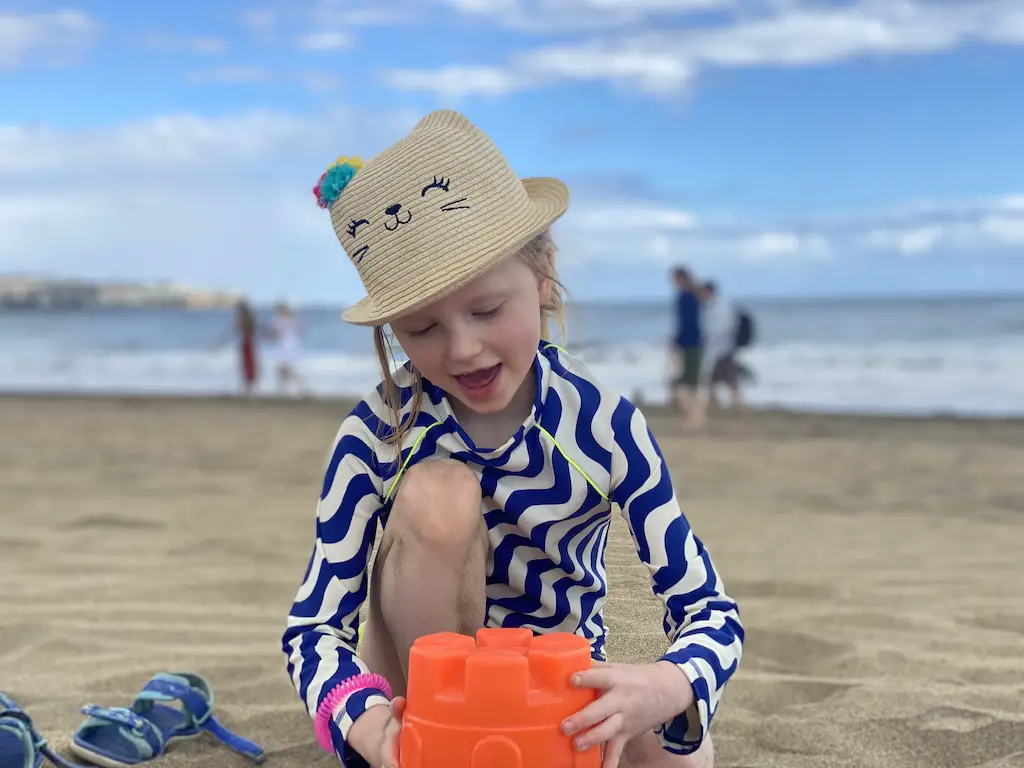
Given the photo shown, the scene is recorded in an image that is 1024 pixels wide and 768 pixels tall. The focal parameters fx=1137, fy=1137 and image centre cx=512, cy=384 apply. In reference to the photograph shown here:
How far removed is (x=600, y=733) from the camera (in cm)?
148

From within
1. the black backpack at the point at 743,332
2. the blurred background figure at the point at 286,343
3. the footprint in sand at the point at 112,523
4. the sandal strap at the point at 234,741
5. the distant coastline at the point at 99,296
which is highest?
the sandal strap at the point at 234,741

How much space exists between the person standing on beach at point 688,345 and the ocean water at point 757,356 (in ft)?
8.32

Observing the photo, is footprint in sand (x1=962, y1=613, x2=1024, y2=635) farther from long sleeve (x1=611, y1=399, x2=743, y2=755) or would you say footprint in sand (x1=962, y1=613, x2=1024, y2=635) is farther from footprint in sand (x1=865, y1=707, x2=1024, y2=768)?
long sleeve (x1=611, y1=399, x2=743, y2=755)

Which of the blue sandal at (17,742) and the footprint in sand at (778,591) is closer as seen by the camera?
the blue sandal at (17,742)

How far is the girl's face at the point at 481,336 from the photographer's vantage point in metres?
1.69

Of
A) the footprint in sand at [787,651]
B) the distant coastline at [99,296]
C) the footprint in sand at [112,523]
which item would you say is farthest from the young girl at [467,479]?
the distant coastline at [99,296]

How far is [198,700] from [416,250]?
1197mm

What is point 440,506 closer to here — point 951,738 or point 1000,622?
point 951,738

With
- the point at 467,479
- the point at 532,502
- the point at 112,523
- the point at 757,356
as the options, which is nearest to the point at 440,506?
the point at 467,479

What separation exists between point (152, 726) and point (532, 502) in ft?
3.25

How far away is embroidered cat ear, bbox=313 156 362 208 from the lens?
180 cm

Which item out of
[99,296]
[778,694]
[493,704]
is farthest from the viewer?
→ [99,296]

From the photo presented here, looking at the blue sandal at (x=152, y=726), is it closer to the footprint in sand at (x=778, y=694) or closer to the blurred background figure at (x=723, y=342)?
the footprint in sand at (x=778, y=694)

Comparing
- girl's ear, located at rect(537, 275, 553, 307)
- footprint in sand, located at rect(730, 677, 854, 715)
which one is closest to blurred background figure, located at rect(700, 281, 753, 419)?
footprint in sand, located at rect(730, 677, 854, 715)
